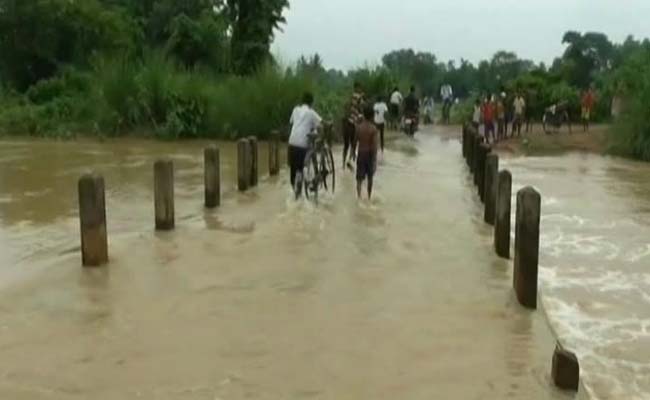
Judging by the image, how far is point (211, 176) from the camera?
629 inches

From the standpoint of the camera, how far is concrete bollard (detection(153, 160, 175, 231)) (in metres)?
13.2

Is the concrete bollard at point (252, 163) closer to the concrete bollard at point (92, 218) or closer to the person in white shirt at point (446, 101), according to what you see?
the concrete bollard at point (92, 218)

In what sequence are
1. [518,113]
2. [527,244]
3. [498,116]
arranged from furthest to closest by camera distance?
[518,113], [498,116], [527,244]

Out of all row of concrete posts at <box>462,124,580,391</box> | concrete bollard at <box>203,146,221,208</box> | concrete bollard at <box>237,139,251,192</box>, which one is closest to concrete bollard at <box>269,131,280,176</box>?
concrete bollard at <box>237,139,251,192</box>

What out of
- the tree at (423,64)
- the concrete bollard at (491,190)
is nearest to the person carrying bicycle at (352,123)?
the concrete bollard at (491,190)

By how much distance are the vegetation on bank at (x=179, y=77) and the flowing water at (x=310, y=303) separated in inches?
520

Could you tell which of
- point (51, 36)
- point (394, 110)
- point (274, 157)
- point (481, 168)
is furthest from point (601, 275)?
point (51, 36)

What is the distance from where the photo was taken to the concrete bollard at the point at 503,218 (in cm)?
1231

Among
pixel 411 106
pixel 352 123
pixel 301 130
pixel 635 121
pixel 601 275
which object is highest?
pixel 301 130

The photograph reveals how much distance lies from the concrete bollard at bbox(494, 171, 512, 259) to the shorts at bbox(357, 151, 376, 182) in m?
3.83

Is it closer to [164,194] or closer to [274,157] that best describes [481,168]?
[274,157]

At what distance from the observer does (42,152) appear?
27719 mm

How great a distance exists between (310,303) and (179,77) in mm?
23839

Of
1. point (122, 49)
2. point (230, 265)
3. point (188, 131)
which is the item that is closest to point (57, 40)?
point (122, 49)
